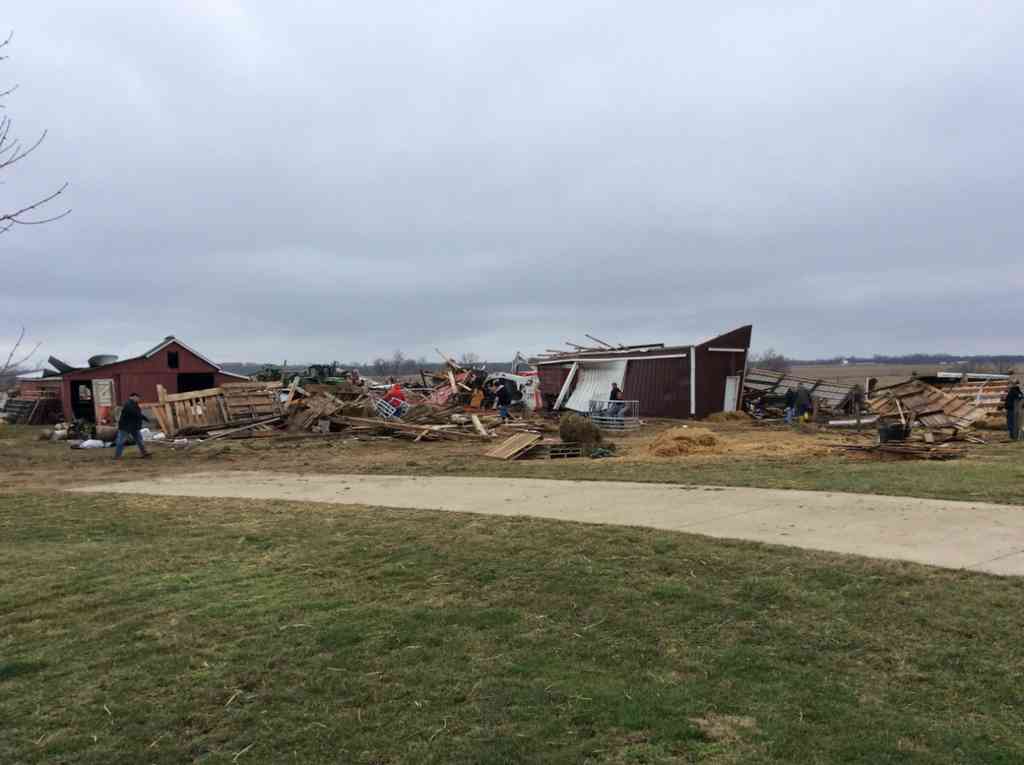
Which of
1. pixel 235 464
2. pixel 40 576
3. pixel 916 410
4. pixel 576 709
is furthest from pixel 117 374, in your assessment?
pixel 576 709

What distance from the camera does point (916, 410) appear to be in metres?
24.2

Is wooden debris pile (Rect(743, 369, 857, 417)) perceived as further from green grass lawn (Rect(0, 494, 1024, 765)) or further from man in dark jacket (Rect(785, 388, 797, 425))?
green grass lawn (Rect(0, 494, 1024, 765))

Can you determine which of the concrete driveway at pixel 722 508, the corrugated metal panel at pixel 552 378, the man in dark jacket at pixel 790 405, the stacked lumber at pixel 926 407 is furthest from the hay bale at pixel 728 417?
the concrete driveway at pixel 722 508

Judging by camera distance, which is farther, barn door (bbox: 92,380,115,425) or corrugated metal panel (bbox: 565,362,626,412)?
barn door (bbox: 92,380,115,425)

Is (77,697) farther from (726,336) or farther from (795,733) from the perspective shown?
(726,336)

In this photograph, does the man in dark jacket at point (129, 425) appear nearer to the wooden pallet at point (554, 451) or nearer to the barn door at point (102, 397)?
the wooden pallet at point (554, 451)

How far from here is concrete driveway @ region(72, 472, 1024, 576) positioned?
6633 millimetres

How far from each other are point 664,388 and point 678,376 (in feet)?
2.35

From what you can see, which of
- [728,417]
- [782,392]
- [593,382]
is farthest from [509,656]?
[782,392]

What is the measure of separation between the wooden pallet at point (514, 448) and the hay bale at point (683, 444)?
2881 mm

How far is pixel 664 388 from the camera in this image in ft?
96.4

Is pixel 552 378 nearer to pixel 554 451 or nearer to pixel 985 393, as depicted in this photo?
pixel 554 451

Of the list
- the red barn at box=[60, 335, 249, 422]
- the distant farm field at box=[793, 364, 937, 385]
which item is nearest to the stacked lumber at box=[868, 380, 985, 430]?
the distant farm field at box=[793, 364, 937, 385]

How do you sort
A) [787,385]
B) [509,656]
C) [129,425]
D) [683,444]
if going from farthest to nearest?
1. [787,385]
2. [129,425]
3. [683,444]
4. [509,656]
